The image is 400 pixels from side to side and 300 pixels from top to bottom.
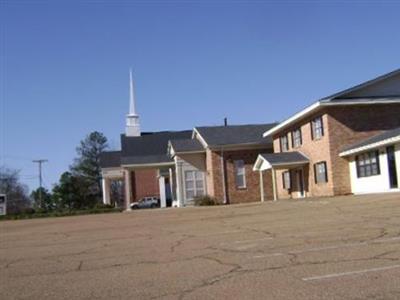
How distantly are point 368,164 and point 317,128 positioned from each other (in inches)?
179

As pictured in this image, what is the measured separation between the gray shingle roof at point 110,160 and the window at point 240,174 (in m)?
29.9

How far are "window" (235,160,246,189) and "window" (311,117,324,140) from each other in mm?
9915

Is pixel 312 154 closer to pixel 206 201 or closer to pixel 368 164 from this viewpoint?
pixel 368 164

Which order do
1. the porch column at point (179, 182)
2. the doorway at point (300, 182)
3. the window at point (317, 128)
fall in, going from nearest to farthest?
the window at point (317, 128)
the doorway at point (300, 182)
the porch column at point (179, 182)

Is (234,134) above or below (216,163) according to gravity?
above

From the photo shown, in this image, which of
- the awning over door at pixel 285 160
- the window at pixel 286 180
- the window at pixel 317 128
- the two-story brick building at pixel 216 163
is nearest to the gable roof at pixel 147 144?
the two-story brick building at pixel 216 163

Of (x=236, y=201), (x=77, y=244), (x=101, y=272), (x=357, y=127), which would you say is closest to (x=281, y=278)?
(x=101, y=272)

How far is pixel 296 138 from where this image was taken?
130 ft

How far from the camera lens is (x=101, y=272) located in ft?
33.4

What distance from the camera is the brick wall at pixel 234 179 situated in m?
44.5

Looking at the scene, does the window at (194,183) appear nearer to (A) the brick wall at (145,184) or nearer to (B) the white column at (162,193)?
(B) the white column at (162,193)

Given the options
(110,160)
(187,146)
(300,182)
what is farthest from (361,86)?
(110,160)

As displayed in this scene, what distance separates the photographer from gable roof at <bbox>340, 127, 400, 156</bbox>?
2829cm

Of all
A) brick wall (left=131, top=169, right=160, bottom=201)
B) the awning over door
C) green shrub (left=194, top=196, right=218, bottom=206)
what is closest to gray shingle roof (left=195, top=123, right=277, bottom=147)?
green shrub (left=194, top=196, right=218, bottom=206)
